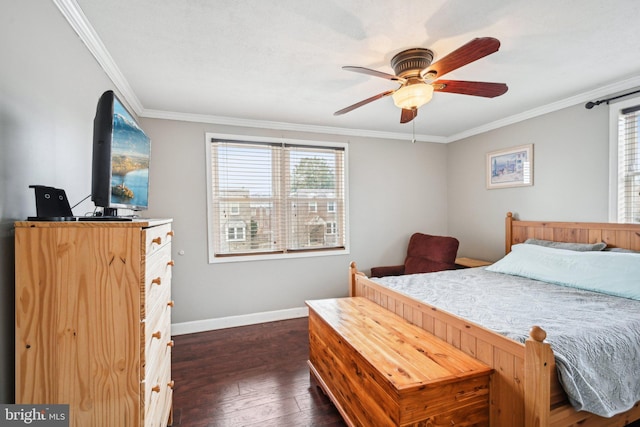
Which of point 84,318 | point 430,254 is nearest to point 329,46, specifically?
point 84,318

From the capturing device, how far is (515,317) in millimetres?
1768

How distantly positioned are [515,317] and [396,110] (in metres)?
2.36

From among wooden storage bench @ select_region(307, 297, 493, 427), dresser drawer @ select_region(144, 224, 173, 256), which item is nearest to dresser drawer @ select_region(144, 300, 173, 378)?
dresser drawer @ select_region(144, 224, 173, 256)

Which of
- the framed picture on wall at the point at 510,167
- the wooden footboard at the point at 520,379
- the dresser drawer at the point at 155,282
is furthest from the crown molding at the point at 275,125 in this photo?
the wooden footboard at the point at 520,379

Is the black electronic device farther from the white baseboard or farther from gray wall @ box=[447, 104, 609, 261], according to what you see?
gray wall @ box=[447, 104, 609, 261]

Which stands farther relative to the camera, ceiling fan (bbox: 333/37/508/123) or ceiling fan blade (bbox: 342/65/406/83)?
ceiling fan (bbox: 333/37/508/123)

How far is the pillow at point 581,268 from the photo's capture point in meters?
2.13

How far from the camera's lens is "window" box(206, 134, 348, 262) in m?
3.49

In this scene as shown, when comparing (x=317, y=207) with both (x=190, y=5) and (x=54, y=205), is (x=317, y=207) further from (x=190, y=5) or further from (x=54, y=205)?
(x=54, y=205)

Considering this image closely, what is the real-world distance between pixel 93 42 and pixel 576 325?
333 cm

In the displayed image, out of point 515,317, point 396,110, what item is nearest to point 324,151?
point 396,110

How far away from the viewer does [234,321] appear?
11.4ft

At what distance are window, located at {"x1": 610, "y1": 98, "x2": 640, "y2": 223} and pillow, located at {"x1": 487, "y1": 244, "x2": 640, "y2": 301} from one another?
0.60m

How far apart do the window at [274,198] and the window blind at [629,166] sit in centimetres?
276
